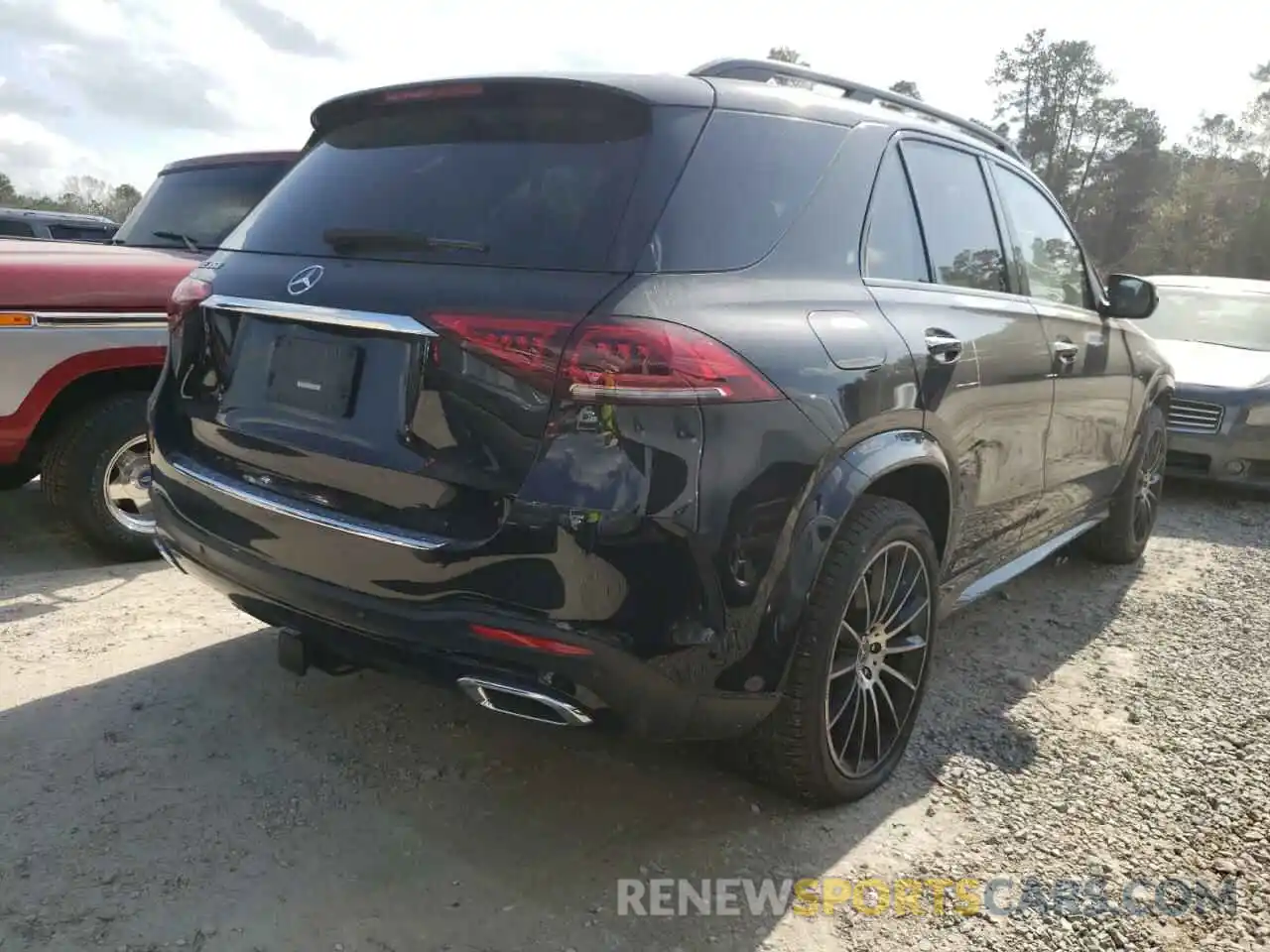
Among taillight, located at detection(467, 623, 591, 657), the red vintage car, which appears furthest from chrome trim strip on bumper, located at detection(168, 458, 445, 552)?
the red vintage car

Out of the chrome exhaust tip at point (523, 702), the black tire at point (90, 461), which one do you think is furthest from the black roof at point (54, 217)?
the chrome exhaust tip at point (523, 702)

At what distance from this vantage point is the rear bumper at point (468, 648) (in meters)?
2.10

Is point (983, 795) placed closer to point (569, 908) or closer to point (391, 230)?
point (569, 908)

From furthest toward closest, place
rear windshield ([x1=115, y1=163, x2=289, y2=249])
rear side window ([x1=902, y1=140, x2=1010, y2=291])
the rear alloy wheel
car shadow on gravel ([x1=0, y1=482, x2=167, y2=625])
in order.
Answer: rear windshield ([x1=115, y1=163, x2=289, y2=249]), car shadow on gravel ([x1=0, y1=482, x2=167, y2=625]), rear side window ([x1=902, y1=140, x2=1010, y2=291]), the rear alloy wheel

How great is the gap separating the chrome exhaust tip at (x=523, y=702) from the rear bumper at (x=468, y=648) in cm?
2

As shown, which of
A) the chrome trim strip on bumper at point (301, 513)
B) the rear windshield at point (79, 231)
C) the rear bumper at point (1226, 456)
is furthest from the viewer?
the rear windshield at point (79, 231)

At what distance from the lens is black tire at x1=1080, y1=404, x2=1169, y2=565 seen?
197 inches

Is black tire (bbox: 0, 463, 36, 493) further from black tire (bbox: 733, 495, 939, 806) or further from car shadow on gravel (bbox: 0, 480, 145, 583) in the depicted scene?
black tire (bbox: 733, 495, 939, 806)

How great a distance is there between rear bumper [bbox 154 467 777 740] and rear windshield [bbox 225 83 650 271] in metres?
0.77

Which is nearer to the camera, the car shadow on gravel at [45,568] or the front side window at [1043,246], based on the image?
the front side window at [1043,246]

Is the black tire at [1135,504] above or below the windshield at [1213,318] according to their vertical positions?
below

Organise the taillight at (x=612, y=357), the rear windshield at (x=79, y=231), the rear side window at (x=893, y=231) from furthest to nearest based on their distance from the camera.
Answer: the rear windshield at (x=79, y=231), the rear side window at (x=893, y=231), the taillight at (x=612, y=357)

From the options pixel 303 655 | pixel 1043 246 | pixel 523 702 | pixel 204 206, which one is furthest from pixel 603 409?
pixel 204 206

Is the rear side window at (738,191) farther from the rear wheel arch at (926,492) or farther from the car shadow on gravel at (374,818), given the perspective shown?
the car shadow on gravel at (374,818)
